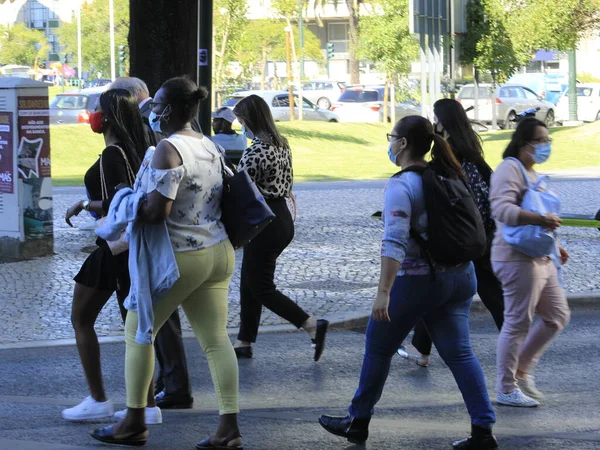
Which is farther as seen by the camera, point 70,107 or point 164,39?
point 70,107

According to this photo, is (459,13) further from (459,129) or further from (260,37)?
(260,37)

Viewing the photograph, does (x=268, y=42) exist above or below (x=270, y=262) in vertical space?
above

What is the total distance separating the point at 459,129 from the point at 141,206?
2.21 metres

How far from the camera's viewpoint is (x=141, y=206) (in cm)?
466

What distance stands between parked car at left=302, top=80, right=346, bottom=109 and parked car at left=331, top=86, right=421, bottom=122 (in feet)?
18.1

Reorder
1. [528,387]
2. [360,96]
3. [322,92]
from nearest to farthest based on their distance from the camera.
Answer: [528,387], [360,96], [322,92]

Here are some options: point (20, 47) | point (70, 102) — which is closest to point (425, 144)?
point (70, 102)

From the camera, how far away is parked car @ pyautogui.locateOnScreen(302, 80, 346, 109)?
159 ft

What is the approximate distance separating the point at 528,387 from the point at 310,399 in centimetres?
123

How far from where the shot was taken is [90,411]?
552cm

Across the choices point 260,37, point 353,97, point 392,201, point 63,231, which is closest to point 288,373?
point 392,201

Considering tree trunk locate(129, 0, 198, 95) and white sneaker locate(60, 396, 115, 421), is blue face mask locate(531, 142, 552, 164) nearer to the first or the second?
white sneaker locate(60, 396, 115, 421)

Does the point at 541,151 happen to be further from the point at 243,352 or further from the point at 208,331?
the point at 243,352

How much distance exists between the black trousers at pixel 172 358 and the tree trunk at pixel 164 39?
6048mm
